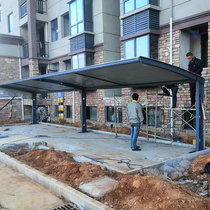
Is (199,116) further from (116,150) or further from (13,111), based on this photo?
(13,111)

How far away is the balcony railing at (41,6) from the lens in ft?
59.6

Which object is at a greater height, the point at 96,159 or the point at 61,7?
the point at 61,7

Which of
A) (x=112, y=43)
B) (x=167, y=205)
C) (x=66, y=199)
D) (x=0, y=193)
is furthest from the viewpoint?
(x=112, y=43)

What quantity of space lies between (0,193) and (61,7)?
48.8ft

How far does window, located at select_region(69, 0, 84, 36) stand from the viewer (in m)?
13.9

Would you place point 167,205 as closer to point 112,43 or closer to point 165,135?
point 165,135

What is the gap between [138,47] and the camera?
10844 millimetres

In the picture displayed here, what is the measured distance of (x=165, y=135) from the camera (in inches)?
396

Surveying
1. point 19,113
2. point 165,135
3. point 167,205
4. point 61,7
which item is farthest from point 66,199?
point 19,113

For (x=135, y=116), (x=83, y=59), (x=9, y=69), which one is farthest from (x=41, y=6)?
(x=135, y=116)

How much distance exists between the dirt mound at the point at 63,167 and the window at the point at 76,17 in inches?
366

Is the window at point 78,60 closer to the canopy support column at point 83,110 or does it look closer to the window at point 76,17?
the window at point 76,17

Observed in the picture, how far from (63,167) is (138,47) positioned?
7.22 metres

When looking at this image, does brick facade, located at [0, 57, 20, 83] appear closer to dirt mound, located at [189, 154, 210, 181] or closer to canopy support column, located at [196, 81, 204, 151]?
canopy support column, located at [196, 81, 204, 151]
